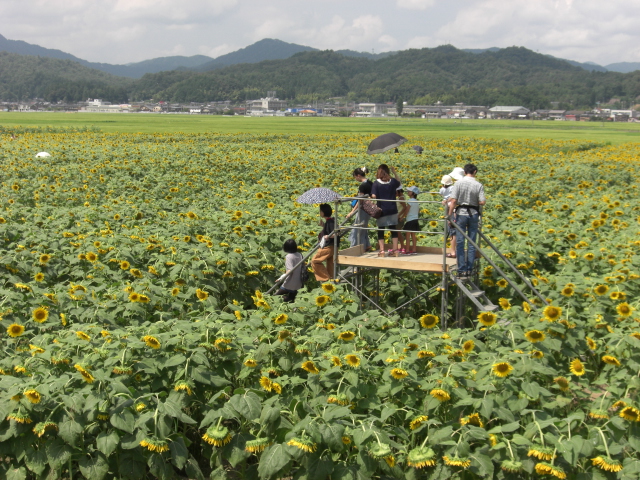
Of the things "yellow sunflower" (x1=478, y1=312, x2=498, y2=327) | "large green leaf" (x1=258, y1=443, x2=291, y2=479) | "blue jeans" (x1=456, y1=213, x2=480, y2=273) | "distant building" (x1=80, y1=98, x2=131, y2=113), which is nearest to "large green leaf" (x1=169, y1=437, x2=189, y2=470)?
"large green leaf" (x1=258, y1=443, x2=291, y2=479)

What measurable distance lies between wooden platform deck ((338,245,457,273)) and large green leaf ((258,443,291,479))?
3543 mm

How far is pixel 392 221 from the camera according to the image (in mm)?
7676

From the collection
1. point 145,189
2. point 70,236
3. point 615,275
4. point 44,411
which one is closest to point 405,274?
point 615,275

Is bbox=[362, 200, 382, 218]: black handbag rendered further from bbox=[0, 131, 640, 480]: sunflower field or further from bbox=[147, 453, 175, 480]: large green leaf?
bbox=[147, 453, 175, 480]: large green leaf

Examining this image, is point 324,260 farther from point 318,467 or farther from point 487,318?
point 318,467

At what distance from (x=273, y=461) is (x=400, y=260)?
3716mm

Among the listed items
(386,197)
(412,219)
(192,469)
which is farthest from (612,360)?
(412,219)

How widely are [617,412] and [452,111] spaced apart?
150 m

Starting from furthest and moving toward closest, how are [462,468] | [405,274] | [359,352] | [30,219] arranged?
Answer: [30,219] → [405,274] → [359,352] → [462,468]

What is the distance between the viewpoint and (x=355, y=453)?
3.94 metres

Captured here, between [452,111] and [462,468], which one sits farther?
[452,111]

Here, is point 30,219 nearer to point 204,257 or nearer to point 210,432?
point 204,257

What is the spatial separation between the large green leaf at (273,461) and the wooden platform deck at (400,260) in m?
3.54

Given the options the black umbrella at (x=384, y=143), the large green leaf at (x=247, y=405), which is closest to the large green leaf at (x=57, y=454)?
the large green leaf at (x=247, y=405)
